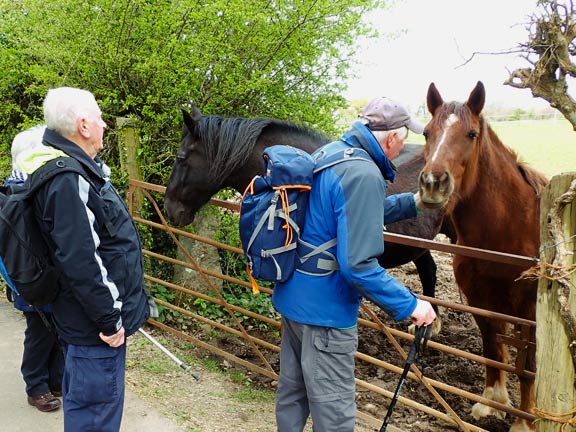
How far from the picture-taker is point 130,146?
540cm

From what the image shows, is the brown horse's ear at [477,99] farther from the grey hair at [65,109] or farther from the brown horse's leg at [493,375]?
the grey hair at [65,109]

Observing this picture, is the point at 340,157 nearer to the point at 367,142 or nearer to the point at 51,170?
the point at 367,142

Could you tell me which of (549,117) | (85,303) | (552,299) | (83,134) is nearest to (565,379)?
(552,299)

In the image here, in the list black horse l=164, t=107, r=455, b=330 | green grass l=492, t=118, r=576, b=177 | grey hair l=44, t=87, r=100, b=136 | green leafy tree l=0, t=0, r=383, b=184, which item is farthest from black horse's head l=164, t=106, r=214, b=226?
green grass l=492, t=118, r=576, b=177

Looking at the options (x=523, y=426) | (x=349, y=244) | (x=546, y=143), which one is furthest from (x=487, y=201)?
(x=546, y=143)

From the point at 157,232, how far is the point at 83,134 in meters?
3.83

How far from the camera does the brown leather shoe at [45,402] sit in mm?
3378

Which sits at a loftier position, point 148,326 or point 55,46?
point 55,46

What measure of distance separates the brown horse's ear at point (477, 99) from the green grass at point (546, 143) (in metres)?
8.42

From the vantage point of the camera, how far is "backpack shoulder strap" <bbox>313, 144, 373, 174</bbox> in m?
2.12

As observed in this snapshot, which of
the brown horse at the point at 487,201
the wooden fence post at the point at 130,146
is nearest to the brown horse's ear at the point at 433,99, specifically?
the brown horse at the point at 487,201

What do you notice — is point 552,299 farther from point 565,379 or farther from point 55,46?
point 55,46

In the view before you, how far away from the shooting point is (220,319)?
5.55 metres

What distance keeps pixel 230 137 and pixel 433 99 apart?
5.12 feet
